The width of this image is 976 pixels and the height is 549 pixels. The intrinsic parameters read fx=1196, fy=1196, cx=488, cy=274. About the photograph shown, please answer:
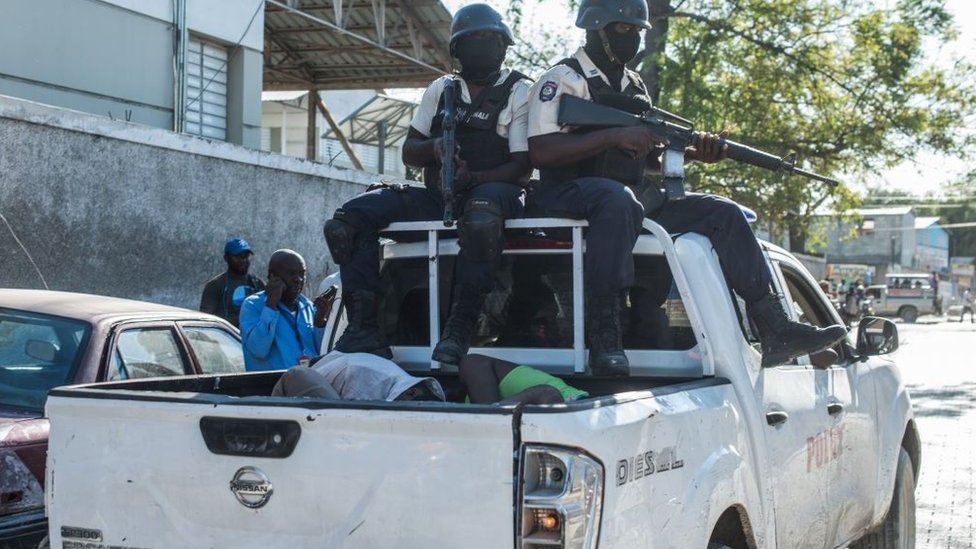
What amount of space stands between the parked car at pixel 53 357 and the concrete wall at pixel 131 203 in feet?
13.5

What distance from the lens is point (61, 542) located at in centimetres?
344

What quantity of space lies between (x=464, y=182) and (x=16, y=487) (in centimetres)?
211

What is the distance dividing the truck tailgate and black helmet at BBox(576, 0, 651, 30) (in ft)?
7.72

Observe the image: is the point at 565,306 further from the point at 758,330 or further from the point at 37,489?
the point at 37,489

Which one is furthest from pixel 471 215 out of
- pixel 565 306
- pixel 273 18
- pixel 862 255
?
pixel 862 255

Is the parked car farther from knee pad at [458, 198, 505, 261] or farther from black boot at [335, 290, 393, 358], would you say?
→ knee pad at [458, 198, 505, 261]

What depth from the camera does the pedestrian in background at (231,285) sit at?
28.2 feet

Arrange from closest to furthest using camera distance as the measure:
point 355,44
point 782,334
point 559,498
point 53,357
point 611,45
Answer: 1. point 559,498
2. point 782,334
3. point 611,45
4. point 53,357
5. point 355,44

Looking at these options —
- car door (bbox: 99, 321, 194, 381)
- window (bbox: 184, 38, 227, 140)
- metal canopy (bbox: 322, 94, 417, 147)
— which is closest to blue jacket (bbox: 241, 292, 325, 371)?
car door (bbox: 99, 321, 194, 381)

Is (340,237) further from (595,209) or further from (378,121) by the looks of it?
(378,121)

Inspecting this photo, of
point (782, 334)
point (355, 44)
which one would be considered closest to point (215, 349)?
point (782, 334)

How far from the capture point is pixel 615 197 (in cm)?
421

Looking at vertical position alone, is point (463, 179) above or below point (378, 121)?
below

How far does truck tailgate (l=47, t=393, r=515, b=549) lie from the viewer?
2951mm
